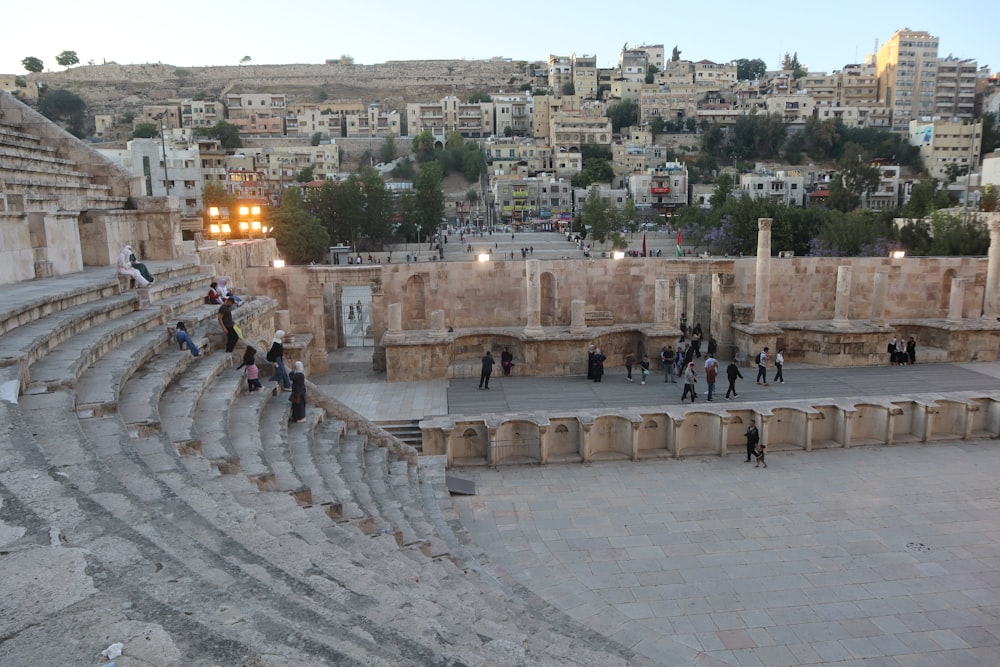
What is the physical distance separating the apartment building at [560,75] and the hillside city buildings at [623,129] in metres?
0.37

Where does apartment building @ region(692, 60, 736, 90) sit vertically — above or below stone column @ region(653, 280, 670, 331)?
above

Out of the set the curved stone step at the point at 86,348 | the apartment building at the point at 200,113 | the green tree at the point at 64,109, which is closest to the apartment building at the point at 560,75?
the apartment building at the point at 200,113

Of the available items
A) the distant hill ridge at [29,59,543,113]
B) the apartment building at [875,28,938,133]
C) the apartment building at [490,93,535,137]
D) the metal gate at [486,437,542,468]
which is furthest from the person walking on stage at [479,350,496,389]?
the distant hill ridge at [29,59,543,113]

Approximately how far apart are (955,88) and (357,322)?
380 ft

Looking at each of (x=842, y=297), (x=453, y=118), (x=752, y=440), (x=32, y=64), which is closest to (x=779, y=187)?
(x=453, y=118)

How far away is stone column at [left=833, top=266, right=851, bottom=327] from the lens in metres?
20.4

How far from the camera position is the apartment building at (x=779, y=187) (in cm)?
7319

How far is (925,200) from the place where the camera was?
5094 cm

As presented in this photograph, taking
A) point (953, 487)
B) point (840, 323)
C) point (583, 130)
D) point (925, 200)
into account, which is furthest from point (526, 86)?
point (953, 487)

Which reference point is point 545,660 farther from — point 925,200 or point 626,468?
point 925,200

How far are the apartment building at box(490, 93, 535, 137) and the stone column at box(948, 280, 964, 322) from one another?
9454 cm

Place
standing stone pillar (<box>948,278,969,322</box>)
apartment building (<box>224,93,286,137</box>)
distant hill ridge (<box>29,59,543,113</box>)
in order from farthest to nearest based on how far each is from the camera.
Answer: distant hill ridge (<box>29,59,543,113</box>) < apartment building (<box>224,93,286,137</box>) < standing stone pillar (<box>948,278,969,322</box>)

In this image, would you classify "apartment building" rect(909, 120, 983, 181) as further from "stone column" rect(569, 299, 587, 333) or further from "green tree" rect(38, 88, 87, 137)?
"green tree" rect(38, 88, 87, 137)

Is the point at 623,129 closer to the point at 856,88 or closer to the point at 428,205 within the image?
the point at 856,88
